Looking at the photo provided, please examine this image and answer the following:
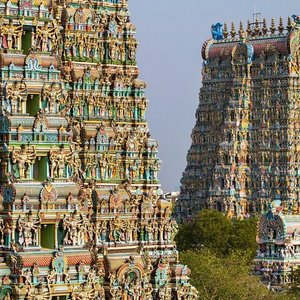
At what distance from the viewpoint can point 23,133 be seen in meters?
53.6

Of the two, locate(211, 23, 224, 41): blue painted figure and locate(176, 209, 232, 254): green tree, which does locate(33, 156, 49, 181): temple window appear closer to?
locate(176, 209, 232, 254): green tree

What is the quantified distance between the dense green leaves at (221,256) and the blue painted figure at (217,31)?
20.6m

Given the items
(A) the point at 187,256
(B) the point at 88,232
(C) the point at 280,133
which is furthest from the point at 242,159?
(B) the point at 88,232

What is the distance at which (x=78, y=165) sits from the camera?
196 ft

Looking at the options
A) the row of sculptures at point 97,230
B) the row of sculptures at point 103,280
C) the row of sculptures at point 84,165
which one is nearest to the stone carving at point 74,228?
the row of sculptures at point 97,230

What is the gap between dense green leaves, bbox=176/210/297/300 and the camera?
269 ft

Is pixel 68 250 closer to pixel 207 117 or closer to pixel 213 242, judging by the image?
pixel 213 242

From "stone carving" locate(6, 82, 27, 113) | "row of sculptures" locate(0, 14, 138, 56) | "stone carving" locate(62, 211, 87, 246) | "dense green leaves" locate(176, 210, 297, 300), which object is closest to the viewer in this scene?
"stone carving" locate(62, 211, 87, 246)

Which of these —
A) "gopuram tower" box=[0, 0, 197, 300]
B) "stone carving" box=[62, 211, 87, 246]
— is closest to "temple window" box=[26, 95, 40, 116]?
"gopuram tower" box=[0, 0, 197, 300]

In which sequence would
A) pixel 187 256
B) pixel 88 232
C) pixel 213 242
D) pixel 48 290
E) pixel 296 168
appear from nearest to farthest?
pixel 48 290 < pixel 88 232 < pixel 187 256 < pixel 213 242 < pixel 296 168

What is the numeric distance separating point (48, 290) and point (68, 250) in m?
1.77

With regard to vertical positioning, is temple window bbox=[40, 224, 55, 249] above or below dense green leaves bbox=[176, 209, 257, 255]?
above

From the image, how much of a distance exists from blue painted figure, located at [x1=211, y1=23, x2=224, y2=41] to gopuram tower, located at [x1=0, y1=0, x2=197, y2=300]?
7301cm

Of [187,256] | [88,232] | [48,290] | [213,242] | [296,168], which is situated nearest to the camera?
[48,290]
